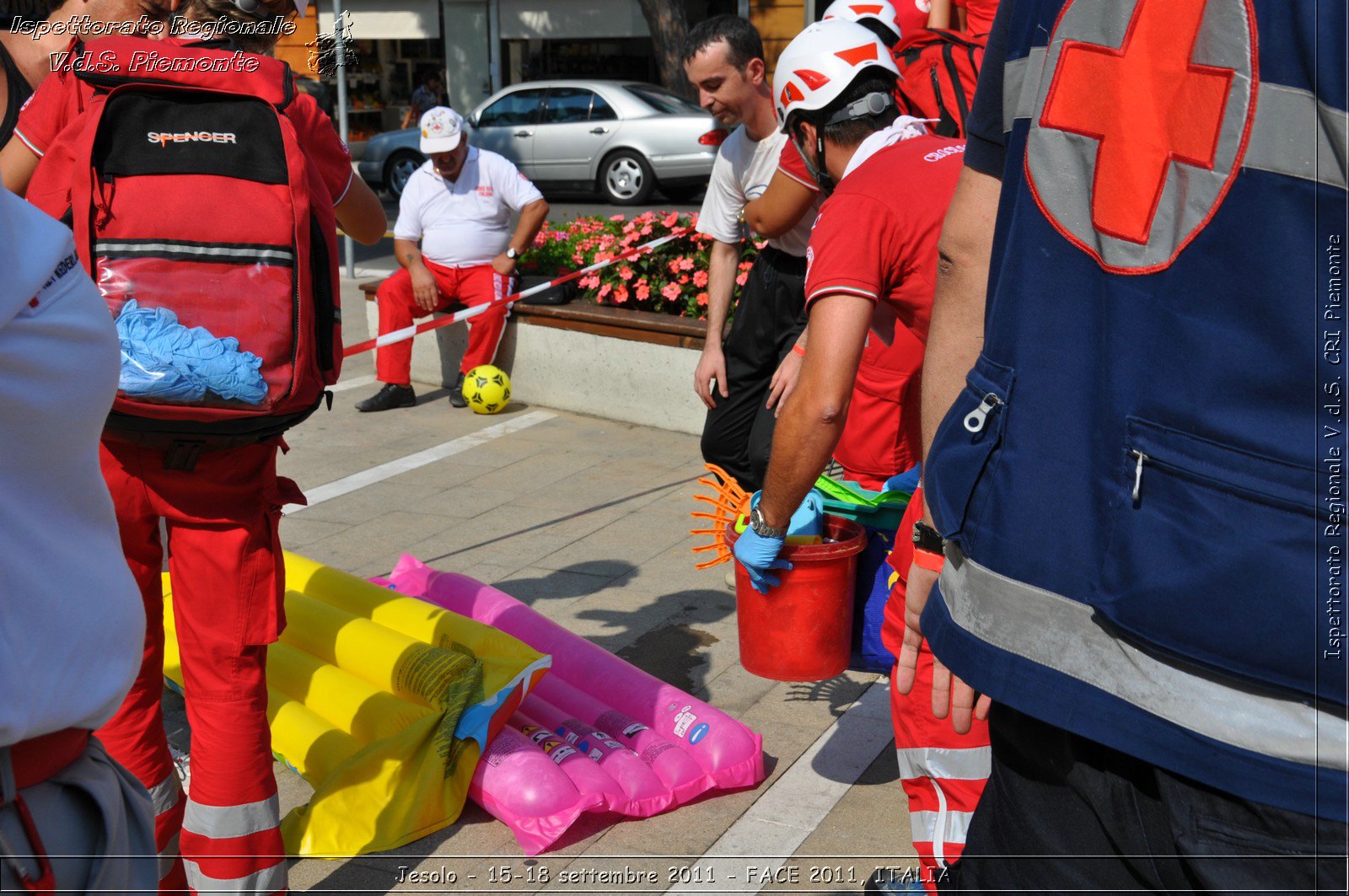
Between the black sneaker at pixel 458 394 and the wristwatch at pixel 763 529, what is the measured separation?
16.3 ft

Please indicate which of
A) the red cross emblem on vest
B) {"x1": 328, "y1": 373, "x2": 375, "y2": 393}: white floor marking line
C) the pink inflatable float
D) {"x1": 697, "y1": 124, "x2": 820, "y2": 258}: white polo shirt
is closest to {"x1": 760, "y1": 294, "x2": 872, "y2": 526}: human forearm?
the pink inflatable float

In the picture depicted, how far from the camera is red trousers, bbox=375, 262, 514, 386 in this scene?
305 inches

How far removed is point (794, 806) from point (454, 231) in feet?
18.3

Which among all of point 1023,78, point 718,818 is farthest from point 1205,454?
point 718,818

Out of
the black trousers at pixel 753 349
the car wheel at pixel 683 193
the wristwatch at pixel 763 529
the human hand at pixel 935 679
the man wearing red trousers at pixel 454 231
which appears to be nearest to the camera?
the human hand at pixel 935 679

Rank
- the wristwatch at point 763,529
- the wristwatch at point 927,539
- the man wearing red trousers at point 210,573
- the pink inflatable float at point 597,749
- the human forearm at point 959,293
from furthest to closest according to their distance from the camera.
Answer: the pink inflatable float at point 597,749 → the wristwatch at point 763,529 → the man wearing red trousers at point 210,573 → the wristwatch at point 927,539 → the human forearm at point 959,293

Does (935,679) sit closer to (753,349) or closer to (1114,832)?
(1114,832)

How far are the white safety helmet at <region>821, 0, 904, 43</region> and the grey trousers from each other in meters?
4.27

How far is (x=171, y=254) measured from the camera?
8.02 ft

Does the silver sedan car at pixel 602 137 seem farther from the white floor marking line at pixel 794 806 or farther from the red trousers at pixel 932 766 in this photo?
the red trousers at pixel 932 766

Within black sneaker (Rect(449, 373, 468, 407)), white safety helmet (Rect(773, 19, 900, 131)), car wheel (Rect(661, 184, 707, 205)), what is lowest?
car wheel (Rect(661, 184, 707, 205))

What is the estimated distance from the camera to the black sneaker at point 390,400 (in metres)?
7.78

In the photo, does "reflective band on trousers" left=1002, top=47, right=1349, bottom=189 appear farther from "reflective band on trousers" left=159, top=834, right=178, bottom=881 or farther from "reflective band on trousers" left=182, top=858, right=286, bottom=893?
"reflective band on trousers" left=159, top=834, right=178, bottom=881

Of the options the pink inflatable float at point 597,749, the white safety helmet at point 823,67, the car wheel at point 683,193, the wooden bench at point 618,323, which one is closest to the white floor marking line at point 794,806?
the pink inflatable float at point 597,749
